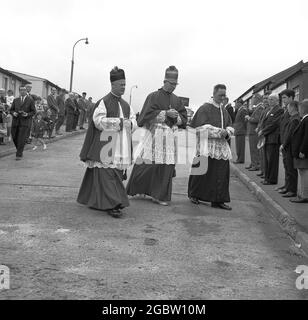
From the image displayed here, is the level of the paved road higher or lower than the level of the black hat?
lower

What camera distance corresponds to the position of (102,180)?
7586 mm

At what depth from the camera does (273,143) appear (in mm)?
11266

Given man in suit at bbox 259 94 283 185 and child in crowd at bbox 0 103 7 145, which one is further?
child in crowd at bbox 0 103 7 145

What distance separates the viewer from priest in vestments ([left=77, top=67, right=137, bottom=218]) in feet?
24.8

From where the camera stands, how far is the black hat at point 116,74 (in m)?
7.83

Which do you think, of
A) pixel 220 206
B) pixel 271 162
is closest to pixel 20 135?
pixel 271 162

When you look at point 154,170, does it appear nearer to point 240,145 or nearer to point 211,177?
point 211,177

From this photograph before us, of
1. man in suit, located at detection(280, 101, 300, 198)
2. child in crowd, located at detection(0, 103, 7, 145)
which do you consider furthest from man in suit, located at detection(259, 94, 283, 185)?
child in crowd, located at detection(0, 103, 7, 145)

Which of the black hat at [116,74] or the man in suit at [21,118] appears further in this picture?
the man in suit at [21,118]

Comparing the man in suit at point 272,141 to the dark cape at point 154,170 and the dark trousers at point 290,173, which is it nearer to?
the dark trousers at point 290,173

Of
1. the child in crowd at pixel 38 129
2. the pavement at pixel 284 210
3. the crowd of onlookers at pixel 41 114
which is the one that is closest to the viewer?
the pavement at pixel 284 210

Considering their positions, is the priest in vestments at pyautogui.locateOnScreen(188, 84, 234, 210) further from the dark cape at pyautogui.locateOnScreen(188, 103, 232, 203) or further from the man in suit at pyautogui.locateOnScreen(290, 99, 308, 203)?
the man in suit at pyautogui.locateOnScreen(290, 99, 308, 203)

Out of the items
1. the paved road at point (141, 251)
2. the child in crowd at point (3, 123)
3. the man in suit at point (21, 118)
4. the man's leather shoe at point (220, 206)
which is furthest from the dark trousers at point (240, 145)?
the child in crowd at point (3, 123)

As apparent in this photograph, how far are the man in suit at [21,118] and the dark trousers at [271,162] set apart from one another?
21.2ft
